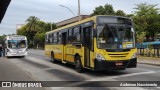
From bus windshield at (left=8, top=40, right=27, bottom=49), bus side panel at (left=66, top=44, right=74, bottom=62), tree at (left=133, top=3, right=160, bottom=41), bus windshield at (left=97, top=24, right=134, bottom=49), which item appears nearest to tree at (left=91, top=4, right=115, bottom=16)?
tree at (left=133, top=3, right=160, bottom=41)

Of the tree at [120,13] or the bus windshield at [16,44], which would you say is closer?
the bus windshield at [16,44]

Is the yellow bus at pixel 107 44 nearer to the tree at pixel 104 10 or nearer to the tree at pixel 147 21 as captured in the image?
the tree at pixel 147 21

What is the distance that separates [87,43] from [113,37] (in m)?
1.55

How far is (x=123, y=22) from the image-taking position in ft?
53.5

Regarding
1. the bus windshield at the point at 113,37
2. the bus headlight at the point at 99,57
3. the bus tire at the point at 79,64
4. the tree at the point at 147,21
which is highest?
the tree at the point at 147,21

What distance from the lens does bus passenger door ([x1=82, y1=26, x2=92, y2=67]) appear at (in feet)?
53.8

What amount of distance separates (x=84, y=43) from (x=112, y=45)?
1.89 metres

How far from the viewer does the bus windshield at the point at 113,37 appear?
15656 millimetres

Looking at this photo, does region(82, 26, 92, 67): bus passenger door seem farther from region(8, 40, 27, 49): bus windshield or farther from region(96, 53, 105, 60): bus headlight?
region(8, 40, 27, 49): bus windshield

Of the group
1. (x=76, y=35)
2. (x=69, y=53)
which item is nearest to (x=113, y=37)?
(x=76, y=35)

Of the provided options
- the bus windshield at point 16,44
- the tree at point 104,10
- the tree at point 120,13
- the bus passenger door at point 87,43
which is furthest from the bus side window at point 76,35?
the tree at point 104,10

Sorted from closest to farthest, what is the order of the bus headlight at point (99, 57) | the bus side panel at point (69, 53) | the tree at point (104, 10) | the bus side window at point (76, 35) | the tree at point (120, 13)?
1. the bus headlight at point (99, 57)
2. the bus side window at point (76, 35)
3. the bus side panel at point (69, 53)
4. the tree at point (120, 13)
5. the tree at point (104, 10)

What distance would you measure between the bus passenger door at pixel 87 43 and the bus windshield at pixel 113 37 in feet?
2.54

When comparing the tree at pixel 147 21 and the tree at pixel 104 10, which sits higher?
the tree at pixel 104 10
